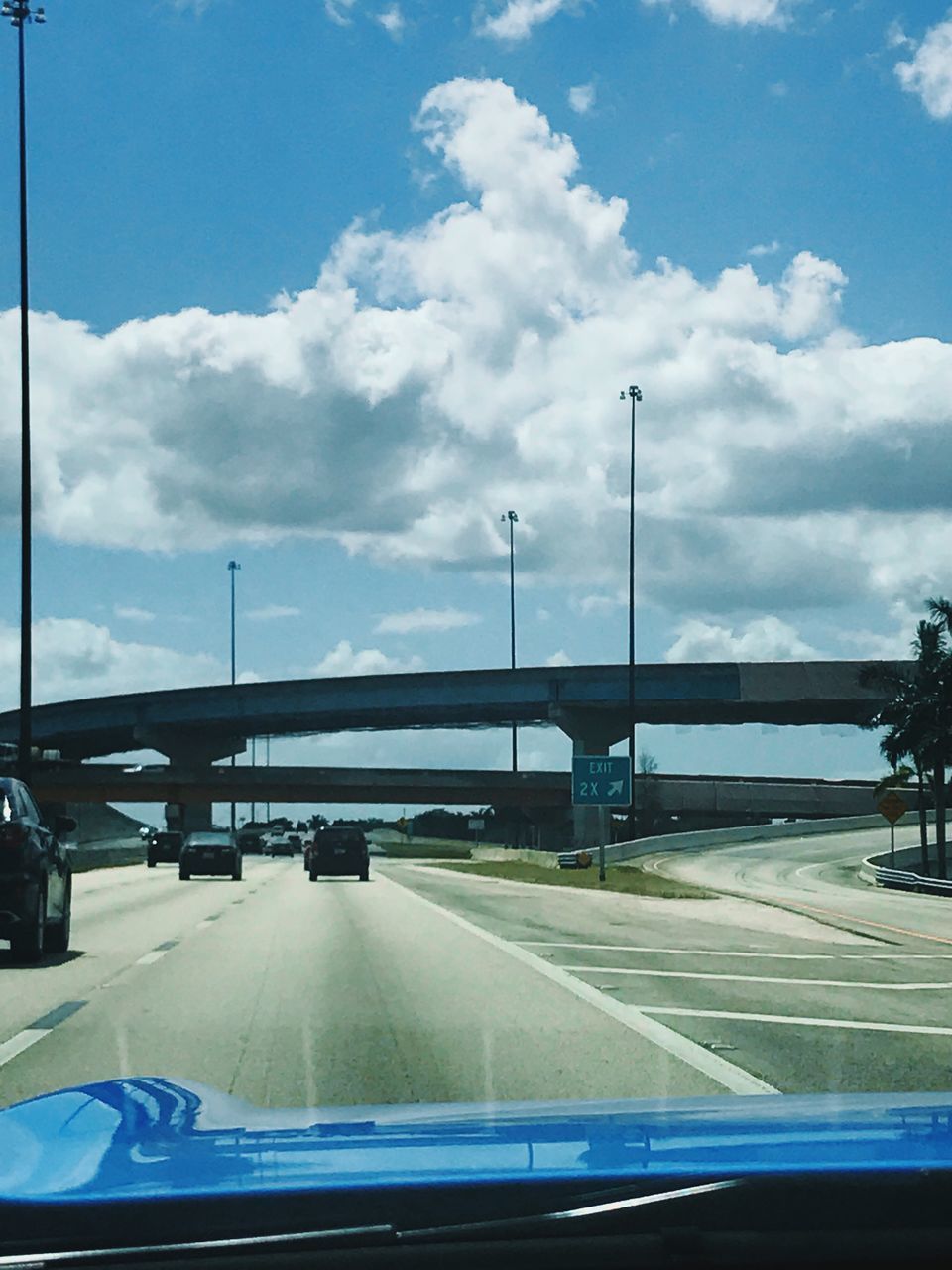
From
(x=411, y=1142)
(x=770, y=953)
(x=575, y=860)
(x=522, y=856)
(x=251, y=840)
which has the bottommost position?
(x=251, y=840)

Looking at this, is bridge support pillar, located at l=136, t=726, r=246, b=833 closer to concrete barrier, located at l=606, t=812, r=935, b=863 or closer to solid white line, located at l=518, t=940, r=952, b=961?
concrete barrier, located at l=606, t=812, r=935, b=863

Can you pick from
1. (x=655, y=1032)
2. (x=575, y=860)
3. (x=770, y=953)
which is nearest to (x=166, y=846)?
(x=575, y=860)

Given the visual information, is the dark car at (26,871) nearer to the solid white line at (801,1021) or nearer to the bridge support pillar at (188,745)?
the solid white line at (801,1021)

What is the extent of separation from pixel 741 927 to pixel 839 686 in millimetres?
67184

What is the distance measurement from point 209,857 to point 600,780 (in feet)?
43.8

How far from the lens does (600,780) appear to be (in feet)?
155

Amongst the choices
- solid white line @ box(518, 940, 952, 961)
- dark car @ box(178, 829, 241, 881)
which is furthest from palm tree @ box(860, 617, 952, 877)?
solid white line @ box(518, 940, 952, 961)

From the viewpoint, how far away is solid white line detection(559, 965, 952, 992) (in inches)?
627

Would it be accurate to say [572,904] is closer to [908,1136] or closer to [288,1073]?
Answer: [288,1073]

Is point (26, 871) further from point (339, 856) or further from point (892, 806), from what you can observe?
point (892, 806)

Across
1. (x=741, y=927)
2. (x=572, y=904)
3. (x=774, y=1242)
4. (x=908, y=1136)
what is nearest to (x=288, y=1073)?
(x=908, y=1136)

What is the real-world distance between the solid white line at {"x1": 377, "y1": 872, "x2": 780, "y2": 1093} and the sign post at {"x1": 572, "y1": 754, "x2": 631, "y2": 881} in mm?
26371

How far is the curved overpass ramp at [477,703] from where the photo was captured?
91125 mm

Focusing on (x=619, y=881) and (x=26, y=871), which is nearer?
(x=26, y=871)
